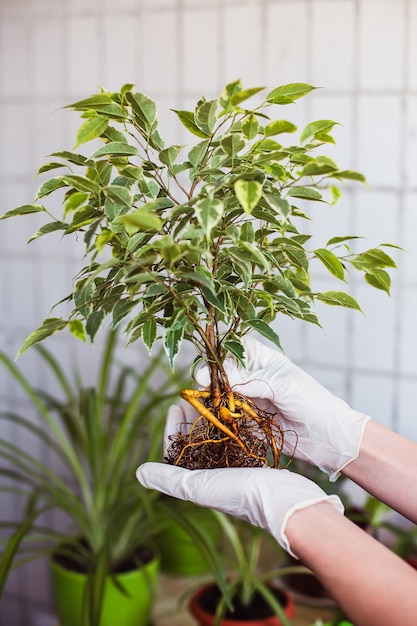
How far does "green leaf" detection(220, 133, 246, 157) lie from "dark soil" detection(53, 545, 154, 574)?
1.17 m

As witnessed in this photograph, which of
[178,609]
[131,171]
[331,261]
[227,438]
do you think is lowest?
[178,609]

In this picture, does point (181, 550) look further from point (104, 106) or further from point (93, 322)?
point (104, 106)

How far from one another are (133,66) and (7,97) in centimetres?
41

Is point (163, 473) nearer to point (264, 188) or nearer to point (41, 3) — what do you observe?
point (264, 188)

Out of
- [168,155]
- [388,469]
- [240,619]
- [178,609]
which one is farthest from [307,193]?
[178,609]

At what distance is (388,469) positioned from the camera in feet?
3.65

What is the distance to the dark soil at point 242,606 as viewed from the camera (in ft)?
5.48

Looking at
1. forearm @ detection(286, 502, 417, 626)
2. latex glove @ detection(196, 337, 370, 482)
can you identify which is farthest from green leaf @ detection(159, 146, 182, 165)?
forearm @ detection(286, 502, 417, 626)

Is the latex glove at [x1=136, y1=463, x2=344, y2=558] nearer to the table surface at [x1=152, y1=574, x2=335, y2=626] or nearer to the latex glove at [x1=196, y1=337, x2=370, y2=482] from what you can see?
the latex glove at [x1=196, y1=337, x2=370, y2=482]

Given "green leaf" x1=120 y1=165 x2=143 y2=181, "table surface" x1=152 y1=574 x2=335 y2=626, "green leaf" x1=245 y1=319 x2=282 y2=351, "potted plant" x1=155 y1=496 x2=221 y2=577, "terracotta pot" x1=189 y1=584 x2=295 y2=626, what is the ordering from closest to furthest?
"green leaf" x1=120 y1=165 x2=143 y2=181, "green leaf" x1=245 y1=319 x2=282 y2=351, "terracotta pot" x1=189 y1=584 x2=295 y2=626, "table surface" x1=152 y1=574 x2=335 y2=626, "potted plant" x1=155 y1=496 x2=221 y2=577

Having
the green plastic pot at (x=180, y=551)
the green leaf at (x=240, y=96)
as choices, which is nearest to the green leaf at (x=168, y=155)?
the green leaf at (x=240, y=96)

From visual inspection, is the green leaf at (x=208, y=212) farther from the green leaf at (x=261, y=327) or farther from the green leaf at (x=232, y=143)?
the green leaf at (x=261, y=327)

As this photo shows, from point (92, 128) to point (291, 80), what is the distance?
96 cm

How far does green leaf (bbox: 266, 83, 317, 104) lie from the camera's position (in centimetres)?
89
